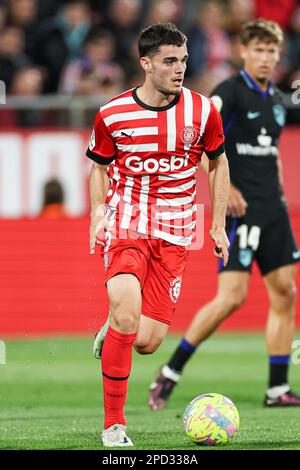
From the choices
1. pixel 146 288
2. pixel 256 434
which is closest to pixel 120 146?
pixel 146 288

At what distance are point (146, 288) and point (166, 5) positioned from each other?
30.4ft

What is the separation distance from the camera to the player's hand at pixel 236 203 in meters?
8.96

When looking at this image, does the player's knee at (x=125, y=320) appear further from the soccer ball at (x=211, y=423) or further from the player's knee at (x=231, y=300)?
the player's knee at (x=231, y=300)

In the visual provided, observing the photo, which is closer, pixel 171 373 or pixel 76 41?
pixel 171 373

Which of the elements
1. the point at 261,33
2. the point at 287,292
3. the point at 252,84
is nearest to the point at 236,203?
the point at 287,292

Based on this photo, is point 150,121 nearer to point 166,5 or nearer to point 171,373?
point 171,373

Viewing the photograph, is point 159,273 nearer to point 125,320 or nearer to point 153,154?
point 125,320

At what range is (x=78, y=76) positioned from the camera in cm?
1453

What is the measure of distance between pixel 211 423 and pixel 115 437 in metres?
0.56

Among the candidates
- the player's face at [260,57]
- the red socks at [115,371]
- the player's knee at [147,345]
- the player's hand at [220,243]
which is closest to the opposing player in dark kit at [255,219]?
the player's face at [260,57]

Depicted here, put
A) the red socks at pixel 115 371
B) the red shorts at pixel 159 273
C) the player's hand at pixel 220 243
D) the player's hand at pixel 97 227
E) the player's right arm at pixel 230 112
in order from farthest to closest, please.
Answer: the player's right arm at pixel 230 112
the red shorts at pixel 159 273
the player's hand at pixel 220 243
the player's hand at pixel 97 227
the red socks at pixel 115 371

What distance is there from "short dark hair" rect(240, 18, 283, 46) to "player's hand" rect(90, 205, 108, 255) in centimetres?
274

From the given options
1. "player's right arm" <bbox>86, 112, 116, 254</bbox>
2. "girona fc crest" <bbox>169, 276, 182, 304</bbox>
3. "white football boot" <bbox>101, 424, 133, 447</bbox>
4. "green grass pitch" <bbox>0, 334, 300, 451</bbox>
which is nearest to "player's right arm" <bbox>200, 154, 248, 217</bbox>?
"green grass pitch" <bbox>0, 334, 300, 451</bbox>

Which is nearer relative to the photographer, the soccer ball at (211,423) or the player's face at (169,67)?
the soccer ball at (211,423)
